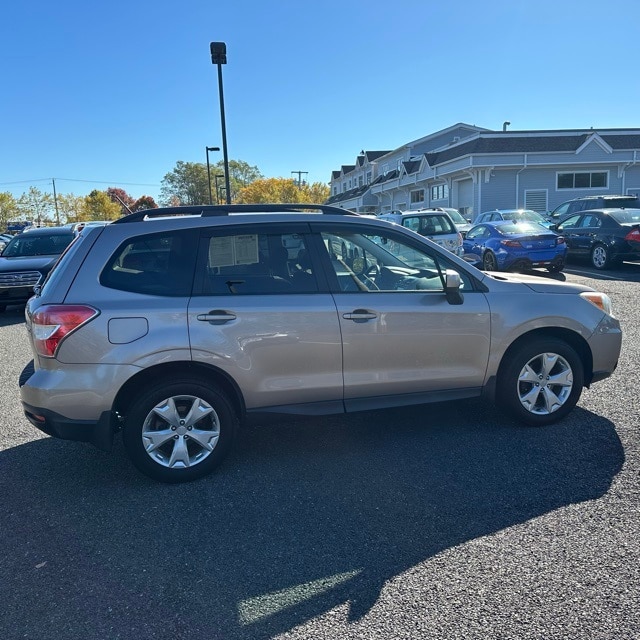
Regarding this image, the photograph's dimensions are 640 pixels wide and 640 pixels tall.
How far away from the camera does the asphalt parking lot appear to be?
249 centimetres

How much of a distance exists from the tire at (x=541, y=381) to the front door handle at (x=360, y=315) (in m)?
1.25

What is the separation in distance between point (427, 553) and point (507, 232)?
12.2m

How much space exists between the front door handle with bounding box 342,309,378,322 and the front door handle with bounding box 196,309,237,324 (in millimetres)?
804

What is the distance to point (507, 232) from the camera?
45.6 ft

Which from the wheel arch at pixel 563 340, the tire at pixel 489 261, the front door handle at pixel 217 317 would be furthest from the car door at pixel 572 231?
the front door handle at pixel 217 317

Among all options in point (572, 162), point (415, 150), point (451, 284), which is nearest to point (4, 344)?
point (451, 284)

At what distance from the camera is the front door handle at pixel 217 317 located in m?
3.69

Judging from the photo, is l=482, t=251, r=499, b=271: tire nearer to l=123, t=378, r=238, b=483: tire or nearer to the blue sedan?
the blue sedan

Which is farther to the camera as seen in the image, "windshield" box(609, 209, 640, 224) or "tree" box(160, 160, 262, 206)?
"tree" box(160, 160, 262, 206)

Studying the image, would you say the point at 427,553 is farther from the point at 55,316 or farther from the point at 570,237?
the point at 570,237

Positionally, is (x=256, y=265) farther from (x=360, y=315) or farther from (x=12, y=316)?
(x=12, y=316)

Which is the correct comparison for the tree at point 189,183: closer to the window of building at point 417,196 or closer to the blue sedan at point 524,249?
the window of building at point 417,196

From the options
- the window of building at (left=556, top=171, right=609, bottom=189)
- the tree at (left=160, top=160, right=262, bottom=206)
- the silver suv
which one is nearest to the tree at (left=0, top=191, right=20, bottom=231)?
the tree at (left=160, top=160, right=262, bottom=206)

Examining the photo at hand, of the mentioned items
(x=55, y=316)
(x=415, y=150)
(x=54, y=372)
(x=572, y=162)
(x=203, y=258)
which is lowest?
(x=54, y=372)
